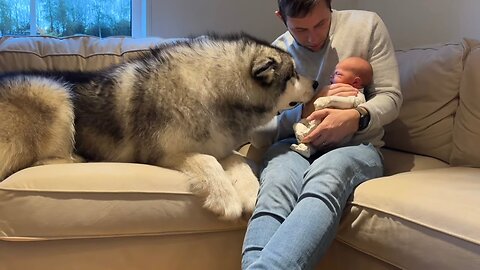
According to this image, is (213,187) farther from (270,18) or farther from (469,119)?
(270,18)

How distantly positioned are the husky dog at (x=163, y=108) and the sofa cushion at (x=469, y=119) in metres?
0.65

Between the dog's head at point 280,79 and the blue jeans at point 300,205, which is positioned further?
the dog's head at point 280,79

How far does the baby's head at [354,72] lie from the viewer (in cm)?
174

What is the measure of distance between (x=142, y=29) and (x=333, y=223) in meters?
2.09

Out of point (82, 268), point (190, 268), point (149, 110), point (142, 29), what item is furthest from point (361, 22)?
point (142, 29)

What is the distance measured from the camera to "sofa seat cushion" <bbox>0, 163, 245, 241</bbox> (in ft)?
4.54

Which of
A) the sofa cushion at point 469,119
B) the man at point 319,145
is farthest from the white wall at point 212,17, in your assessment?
the sofa cushion at point 469,119

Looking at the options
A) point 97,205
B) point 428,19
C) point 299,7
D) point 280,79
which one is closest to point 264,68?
point 280,79

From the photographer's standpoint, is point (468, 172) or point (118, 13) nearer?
point (468, 172)

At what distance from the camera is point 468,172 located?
1.71m

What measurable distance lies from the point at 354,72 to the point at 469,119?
53cm

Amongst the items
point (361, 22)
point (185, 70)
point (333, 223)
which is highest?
point (361, 22)

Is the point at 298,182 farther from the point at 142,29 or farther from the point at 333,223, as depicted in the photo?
the point at 142,29

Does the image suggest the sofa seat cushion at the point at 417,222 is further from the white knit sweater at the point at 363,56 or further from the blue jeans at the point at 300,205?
the white knit sweater at the point at 363,56
